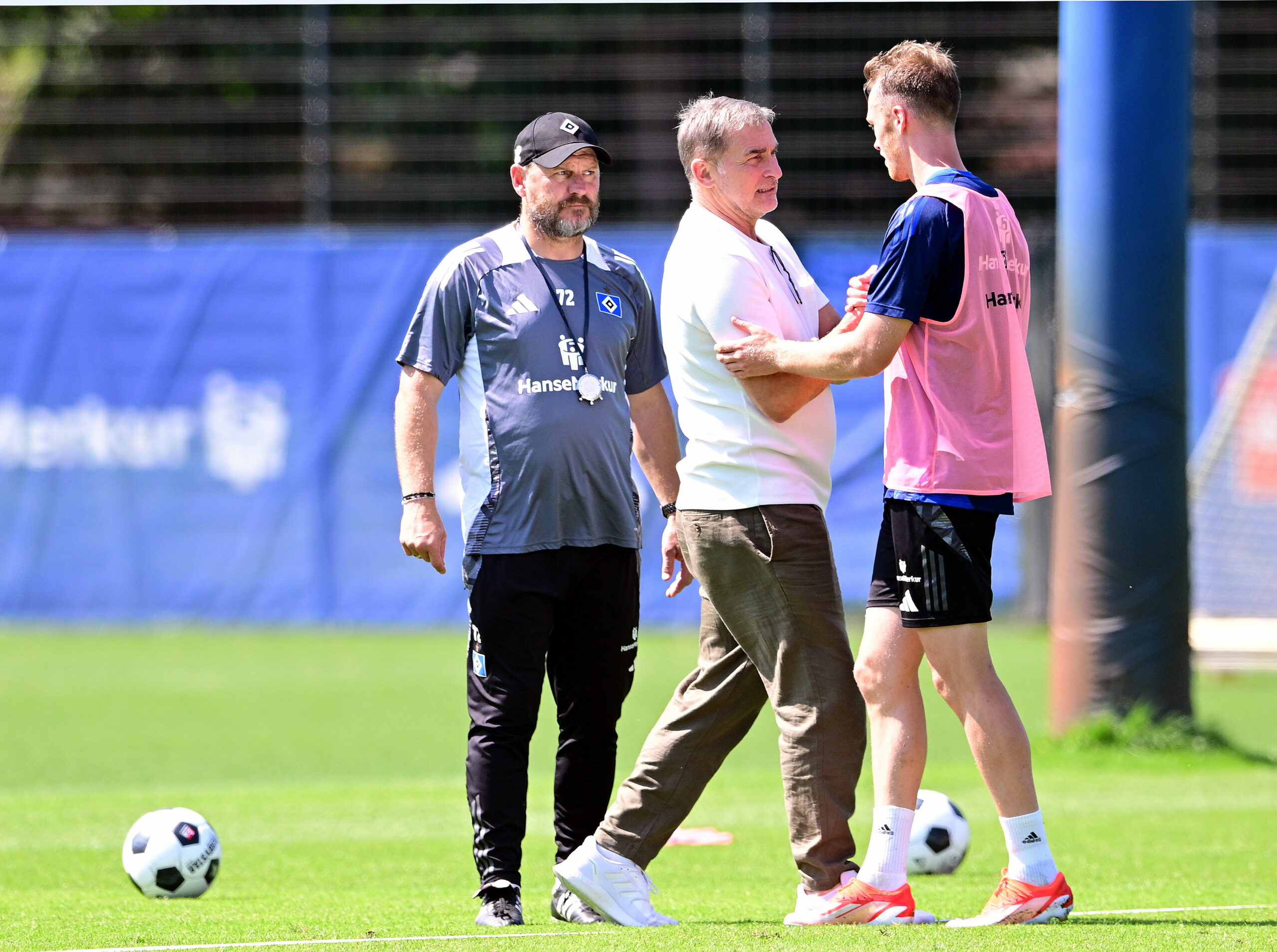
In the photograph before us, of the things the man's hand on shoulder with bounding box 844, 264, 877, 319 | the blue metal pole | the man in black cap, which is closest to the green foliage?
the blue metal pole

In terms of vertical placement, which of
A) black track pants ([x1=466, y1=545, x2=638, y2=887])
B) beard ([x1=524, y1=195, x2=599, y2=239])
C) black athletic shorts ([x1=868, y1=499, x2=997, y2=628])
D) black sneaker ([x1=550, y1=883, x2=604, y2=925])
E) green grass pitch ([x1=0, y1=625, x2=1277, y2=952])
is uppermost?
beard ([x1=524, y1=195, x2=599, y2=239])

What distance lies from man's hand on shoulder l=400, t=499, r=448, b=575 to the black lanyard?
544 mm

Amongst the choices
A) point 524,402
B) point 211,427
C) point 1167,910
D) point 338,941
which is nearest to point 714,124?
point 524,402

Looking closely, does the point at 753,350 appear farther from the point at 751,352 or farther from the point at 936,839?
the point at 936,839

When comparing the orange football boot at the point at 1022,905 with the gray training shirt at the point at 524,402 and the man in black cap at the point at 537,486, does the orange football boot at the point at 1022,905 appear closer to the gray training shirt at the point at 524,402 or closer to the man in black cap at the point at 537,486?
the man in black cap at the point at 537,486

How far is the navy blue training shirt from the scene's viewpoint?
3863mm

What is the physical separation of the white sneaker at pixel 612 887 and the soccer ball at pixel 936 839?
4.26ft

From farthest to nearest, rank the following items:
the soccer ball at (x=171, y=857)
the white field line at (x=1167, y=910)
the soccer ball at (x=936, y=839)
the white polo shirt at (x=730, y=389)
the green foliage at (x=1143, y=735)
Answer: the green foliage at (x=1143, y=735) → the soccer ball at (x=936, y=839) → the soccer ball at (x=171, y=857) → the white field line at (x=1167, y=910) → the white polo shirt at (x=730, y=389)

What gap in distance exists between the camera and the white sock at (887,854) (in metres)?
4.00

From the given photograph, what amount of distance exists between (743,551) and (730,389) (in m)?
0.38

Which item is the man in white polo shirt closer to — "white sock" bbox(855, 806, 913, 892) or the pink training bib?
"white sock" bbox(855, 806, 913, 892)

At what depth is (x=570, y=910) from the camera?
4246 millimetres

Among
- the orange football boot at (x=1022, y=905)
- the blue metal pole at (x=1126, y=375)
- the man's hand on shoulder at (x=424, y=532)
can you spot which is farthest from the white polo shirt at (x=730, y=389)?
the blue metal pole at (x=1126, y=375)

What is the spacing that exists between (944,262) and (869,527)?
8546 millimetres
